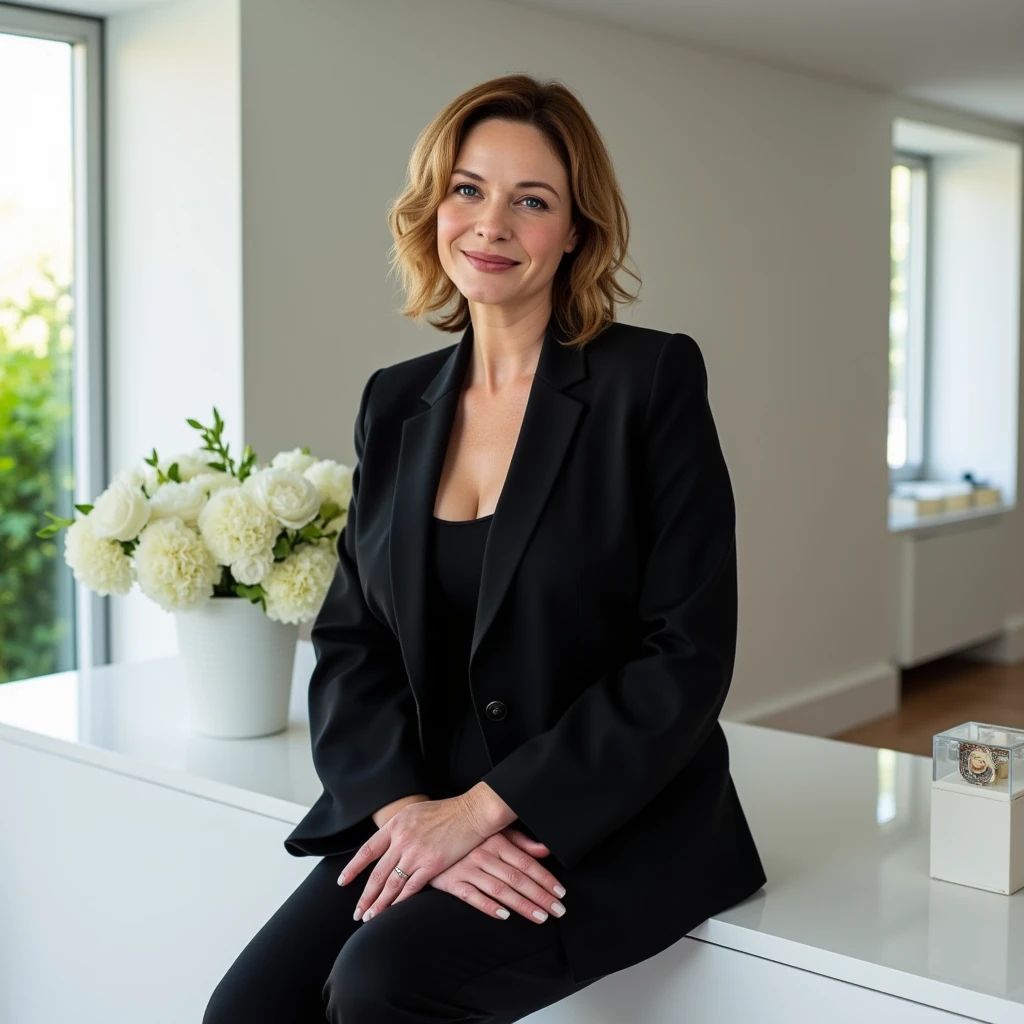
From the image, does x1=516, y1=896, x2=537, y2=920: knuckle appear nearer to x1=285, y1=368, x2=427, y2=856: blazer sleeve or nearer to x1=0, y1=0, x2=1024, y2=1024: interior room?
x1=0, y1=0, x2=1024, y2=1024: interior room

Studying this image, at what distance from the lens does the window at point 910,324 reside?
6.51 m

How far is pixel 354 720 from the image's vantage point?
1771 mm

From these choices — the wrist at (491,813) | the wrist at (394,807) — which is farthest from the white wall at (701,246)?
the wrist at (491,813)

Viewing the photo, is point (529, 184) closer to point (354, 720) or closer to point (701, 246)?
point (354, 720)

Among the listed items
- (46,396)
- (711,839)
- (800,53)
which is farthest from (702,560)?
(800,53)

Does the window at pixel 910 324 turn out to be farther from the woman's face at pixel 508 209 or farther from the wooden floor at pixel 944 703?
the woman's face at pixel 508 209

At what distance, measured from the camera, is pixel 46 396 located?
3.61 meters

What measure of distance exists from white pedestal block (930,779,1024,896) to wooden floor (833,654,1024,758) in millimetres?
3362

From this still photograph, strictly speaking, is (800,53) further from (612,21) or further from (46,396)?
(46,396)

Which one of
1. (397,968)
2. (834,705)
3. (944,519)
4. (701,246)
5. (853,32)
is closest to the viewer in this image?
(397,968)

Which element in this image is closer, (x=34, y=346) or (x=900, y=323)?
(x=34, y=346)

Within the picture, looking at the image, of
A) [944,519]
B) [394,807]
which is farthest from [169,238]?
[944,519]

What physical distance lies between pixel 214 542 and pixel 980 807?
118 centimetres

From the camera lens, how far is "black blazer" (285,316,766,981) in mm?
1532
